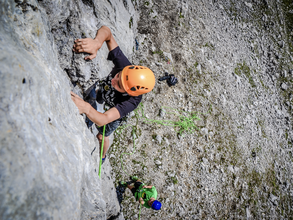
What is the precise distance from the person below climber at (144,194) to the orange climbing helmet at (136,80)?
313cm

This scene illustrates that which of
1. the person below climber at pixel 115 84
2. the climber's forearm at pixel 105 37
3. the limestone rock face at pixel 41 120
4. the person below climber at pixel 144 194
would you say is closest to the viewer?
the limestone rock face at pixel 41 120

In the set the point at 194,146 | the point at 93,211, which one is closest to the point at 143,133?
the point at 194,146

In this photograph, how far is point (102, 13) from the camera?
164 inches

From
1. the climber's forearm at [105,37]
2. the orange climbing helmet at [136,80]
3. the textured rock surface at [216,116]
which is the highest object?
the climber's forearm at [105,37]

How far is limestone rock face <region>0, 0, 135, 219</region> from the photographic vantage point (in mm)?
1376

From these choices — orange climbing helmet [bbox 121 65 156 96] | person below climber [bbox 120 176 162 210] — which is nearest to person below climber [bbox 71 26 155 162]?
orange climbing helmet [bbox 121 65 156 96]

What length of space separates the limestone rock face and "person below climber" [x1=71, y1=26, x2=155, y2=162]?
0.70 ft

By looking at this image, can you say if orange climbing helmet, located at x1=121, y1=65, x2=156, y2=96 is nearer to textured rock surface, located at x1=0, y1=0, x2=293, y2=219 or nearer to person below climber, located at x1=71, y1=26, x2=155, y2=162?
person below climber, located at x1=71, y1=26, x2=155, y2=162

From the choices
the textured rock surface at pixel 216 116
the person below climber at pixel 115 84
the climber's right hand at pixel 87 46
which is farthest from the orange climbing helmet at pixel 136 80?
the textured rock surface at pixel 216 116

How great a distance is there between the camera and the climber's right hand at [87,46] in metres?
3.18

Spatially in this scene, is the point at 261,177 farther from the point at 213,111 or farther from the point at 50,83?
the point at 50,83

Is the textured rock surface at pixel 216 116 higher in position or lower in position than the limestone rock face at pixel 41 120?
lower

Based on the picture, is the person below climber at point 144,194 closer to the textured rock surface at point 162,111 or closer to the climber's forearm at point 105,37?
the textured rock surface at point 162,111

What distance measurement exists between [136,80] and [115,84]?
0.64 metres
